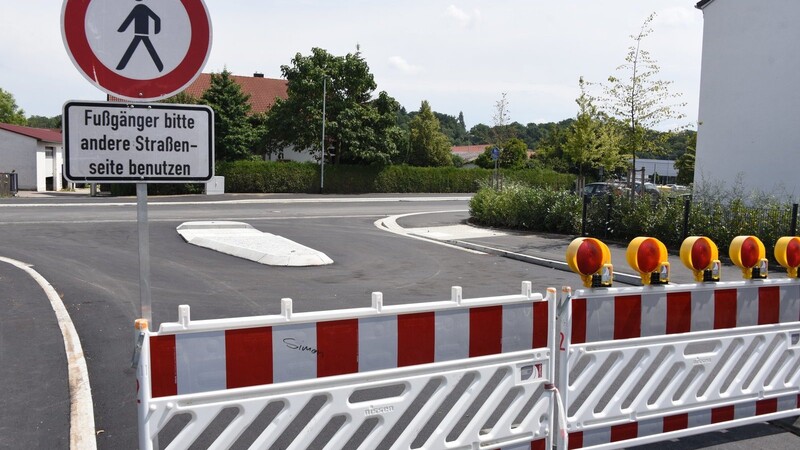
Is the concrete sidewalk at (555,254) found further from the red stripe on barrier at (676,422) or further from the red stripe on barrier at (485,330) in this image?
the red stripe on barrier at (485,330)

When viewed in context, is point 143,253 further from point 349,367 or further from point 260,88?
point 260,88

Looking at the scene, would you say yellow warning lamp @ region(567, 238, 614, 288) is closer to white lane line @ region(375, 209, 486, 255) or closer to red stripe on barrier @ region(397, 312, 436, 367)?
red stripe on barrier @ region(397, 312, 436, 367)

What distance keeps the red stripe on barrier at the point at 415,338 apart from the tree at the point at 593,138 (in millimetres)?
15297

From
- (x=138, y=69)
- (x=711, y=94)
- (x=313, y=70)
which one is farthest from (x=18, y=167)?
(x=138, y=69)

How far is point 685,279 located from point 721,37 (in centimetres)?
1152

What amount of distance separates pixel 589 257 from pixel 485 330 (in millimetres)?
847

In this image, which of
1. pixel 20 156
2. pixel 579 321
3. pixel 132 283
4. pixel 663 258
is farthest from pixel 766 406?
pixel 20 156

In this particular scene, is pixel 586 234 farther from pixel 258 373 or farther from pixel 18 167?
pixel 18 167

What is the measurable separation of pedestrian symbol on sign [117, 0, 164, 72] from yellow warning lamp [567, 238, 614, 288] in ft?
8.93

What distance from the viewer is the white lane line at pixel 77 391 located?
4.33m

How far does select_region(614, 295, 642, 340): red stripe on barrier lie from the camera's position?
420 cm

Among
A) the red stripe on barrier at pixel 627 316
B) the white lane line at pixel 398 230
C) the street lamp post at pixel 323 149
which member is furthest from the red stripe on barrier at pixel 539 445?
the street lamp post at pixel 323 149

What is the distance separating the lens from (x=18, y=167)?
135 feet

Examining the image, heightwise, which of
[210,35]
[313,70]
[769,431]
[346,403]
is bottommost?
[769,431]
